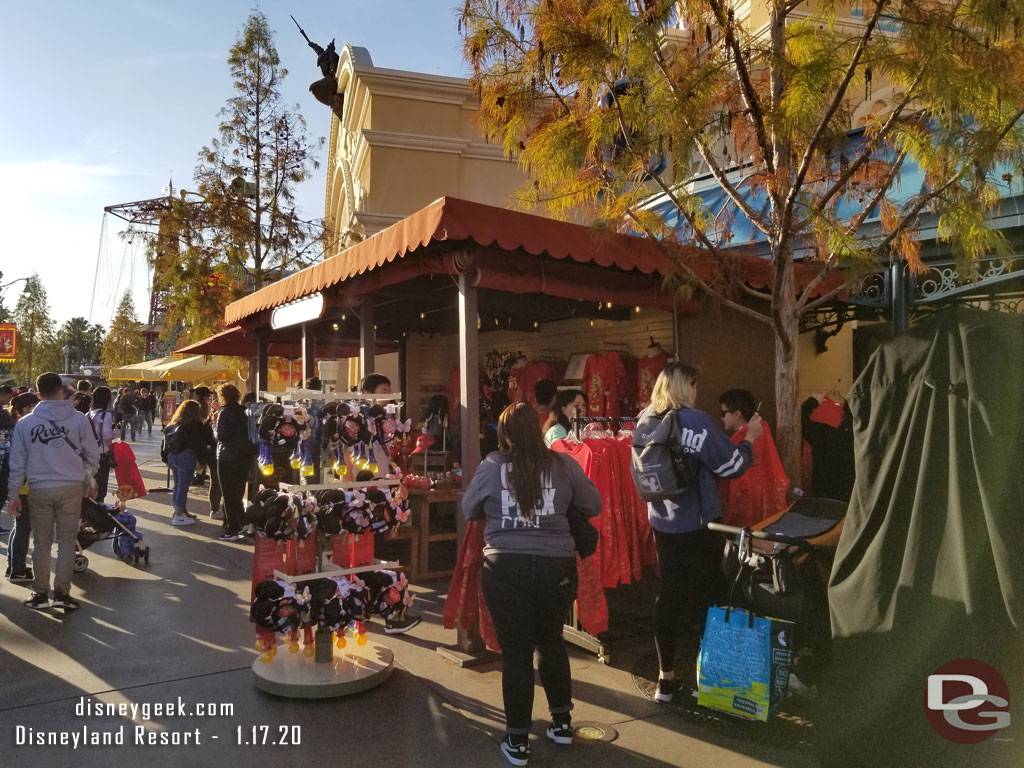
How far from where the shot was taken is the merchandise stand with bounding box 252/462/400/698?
448 centimetres

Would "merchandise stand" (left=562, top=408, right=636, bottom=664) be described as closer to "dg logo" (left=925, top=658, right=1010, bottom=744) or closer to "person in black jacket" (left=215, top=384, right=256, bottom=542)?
"dg logo" (left=925, top=658, right=1010, bottom=744)

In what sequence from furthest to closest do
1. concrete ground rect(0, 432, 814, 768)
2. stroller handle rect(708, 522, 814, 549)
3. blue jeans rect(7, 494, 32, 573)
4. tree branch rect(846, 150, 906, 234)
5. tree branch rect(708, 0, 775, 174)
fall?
1. blue jeans rect(7, 494, 32, 573)
2. tree branch rect(846, 150, 906, 234)
3. tree branch rect(708, 0, 775, 174)
4. stroller handle rect(708, 522, 814, 549)
5. concrete ground rect(0, 432, 814, 768)

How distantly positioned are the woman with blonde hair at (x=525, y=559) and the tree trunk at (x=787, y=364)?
221 centimetres

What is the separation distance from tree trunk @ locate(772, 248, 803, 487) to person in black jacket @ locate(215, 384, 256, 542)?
6.40 meters

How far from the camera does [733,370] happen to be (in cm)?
816

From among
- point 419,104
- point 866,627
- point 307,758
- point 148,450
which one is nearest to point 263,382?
point 419,104

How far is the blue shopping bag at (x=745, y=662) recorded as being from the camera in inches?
150

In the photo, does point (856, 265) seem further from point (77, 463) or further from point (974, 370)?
point (77, 463)

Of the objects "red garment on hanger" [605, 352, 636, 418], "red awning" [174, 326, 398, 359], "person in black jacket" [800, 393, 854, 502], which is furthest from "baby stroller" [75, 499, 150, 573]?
"person in black jacket" [800, 393, 854, 502]

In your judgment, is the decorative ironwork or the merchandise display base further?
the decorative ironwork

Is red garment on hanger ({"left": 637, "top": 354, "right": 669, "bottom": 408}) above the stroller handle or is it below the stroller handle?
above

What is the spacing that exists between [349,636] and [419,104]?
39.9 feet

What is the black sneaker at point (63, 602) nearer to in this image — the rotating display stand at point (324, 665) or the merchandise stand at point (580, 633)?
the rotating display stand at point (324, 665)

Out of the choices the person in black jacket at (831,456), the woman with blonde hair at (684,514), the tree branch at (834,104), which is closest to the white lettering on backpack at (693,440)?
the woman with blonde hair at (684,514)
